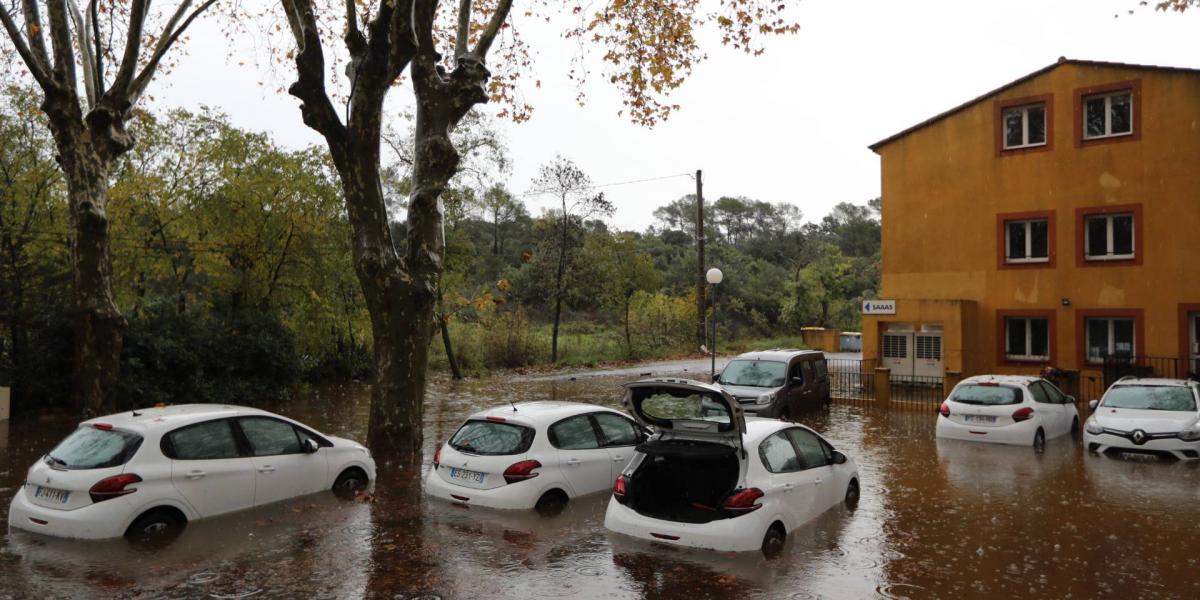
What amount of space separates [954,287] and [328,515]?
20.1 meters

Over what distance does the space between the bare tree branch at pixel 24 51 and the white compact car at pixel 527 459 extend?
12219 mm

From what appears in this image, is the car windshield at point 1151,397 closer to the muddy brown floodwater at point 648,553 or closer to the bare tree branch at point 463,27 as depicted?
the muddy brown floodwater at point 648,553

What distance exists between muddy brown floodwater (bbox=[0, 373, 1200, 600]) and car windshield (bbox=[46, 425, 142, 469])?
0.78 metres

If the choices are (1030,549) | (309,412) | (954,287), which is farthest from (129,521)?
(954,287)

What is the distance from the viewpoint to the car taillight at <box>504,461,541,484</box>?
32.0ft

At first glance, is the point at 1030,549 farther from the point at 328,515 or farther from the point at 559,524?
the point at 328,515

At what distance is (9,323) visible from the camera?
19.6 metres

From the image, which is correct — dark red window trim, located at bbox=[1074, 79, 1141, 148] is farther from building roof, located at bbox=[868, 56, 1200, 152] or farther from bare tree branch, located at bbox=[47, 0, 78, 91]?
bare tree branch, located at bbox=[47, 0, 78, 91]

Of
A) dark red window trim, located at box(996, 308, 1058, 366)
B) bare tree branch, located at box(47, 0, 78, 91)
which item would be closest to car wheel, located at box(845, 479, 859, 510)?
dark red window trim, located at box(996, 308, 1058, 366)

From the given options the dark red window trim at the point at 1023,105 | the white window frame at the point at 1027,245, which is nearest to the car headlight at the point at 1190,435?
the white window frame at the point at 1027,245

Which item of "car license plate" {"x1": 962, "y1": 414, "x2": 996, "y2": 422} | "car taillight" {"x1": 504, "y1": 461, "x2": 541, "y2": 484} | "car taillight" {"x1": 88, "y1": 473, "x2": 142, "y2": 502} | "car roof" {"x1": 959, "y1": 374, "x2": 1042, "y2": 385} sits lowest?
"car license plate" {"x1": 962, "y1": 414, "x2": 996, "y2": 422}

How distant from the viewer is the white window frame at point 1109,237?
71.7 ft

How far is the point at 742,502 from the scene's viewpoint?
796cm

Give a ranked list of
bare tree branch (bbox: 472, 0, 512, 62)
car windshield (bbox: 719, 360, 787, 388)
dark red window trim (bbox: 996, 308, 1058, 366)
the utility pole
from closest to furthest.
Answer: bare tree branch (bbox: 472, 0, 512, 62) → car windshield (bbox: 719, 360, 787, 388) → dark red window trim (bbox: 996, 308, 1058, 366) → the utility pole
